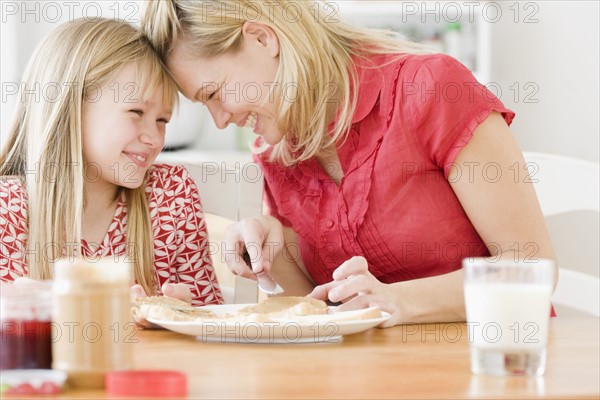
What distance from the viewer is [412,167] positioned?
4.73 ft

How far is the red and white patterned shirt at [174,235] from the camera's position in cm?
166

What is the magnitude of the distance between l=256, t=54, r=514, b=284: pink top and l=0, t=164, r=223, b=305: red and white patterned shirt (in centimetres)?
27

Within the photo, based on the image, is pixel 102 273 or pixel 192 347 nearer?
pixel 102 273

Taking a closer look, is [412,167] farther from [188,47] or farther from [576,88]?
[576,88]

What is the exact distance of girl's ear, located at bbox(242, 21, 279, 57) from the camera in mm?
1473

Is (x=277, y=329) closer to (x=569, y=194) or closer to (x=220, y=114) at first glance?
(x=220, y=114)

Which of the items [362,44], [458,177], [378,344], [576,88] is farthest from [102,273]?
[576,88]

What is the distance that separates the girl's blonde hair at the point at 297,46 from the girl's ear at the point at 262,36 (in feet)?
0.03

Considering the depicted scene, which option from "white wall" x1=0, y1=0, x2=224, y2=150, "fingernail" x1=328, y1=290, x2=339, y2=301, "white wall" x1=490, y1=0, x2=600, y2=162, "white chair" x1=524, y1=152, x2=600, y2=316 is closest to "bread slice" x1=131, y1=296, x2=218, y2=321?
"fingernail" x1=328, y1=290, x2=339, y2=301

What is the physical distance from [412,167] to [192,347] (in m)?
0.55

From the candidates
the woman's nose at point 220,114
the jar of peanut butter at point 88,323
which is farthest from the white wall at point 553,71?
the jar of peanut butter at point 88,323

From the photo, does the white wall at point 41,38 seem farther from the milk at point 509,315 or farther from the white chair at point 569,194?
the milk at point 509,315

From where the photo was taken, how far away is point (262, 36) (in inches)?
58.9

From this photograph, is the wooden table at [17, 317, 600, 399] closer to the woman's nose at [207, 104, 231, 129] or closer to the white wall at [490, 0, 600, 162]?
the woman's nose at [207, 104, 231, 129]
